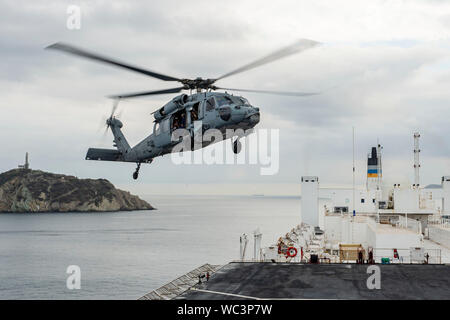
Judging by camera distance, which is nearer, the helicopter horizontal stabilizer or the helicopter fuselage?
the helicopter fuselage

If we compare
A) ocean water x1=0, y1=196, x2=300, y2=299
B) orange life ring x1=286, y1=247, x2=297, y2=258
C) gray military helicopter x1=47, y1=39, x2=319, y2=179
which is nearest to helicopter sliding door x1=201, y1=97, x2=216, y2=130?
gray military helicopter x1=47, y1=39, x2=319, y2=179

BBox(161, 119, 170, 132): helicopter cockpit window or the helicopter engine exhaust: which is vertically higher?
the helicopter engine exhaust

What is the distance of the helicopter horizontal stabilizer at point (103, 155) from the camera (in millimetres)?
35703

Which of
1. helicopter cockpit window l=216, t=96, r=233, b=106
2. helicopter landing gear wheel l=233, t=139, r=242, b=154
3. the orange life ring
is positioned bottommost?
the orange life ring

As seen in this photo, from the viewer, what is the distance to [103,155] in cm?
3672

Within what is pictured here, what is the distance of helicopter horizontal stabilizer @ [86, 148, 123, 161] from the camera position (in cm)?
3570

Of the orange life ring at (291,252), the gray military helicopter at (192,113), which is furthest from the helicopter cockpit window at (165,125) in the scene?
the orange life ring at (291,252)

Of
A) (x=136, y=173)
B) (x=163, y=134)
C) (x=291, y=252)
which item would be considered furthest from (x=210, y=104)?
(x=291, y=252)

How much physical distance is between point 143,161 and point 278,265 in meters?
12.7

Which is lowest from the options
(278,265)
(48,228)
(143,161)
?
(48,228)

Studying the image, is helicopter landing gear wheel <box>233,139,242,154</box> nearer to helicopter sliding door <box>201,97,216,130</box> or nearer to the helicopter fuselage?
the helicopter fuselage

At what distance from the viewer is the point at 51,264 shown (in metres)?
102
